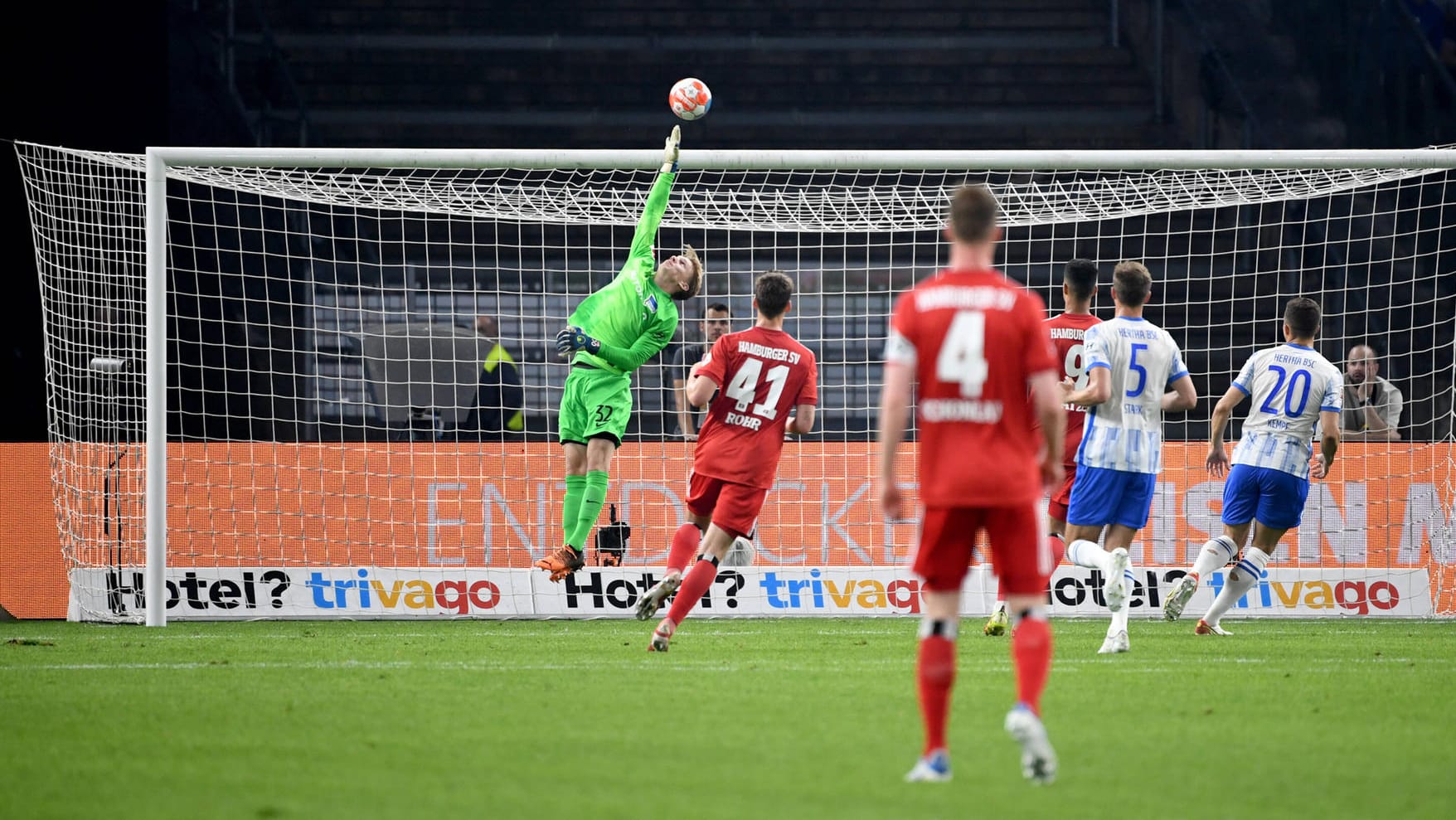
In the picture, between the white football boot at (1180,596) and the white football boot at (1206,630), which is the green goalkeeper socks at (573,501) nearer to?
the white football boot at (1180,596)

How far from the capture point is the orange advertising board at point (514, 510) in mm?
11445

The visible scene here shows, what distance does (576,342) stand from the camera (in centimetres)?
947

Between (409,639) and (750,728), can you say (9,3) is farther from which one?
(750,728)

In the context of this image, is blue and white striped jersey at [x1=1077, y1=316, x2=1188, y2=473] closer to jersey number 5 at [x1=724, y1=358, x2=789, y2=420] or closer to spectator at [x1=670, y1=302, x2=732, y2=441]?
jersey number 5 at [x1=724, y1=358, x2=789, y2=420]

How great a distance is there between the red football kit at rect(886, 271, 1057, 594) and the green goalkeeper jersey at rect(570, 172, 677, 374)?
16.8 feet

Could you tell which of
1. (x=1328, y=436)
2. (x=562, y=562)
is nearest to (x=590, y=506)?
(x=562, y=562)

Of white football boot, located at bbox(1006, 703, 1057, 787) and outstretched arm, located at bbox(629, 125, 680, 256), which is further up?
outstretched arm, located at bbox(629, 125, 680, 256)

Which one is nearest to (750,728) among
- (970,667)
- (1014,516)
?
(1014,516)

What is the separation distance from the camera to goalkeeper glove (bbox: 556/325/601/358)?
9.43m

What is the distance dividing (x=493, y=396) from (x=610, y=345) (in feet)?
17.9

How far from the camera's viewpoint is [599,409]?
31.7 ft

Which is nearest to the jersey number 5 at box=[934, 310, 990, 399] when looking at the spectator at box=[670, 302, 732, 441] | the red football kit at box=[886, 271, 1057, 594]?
the red football kit at box=[886, 271, 1057, 594]

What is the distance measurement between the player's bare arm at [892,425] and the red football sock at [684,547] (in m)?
3.73

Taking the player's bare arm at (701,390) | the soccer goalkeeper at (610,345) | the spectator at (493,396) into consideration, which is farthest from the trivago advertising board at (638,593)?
the player's bare arm at (701,390)
